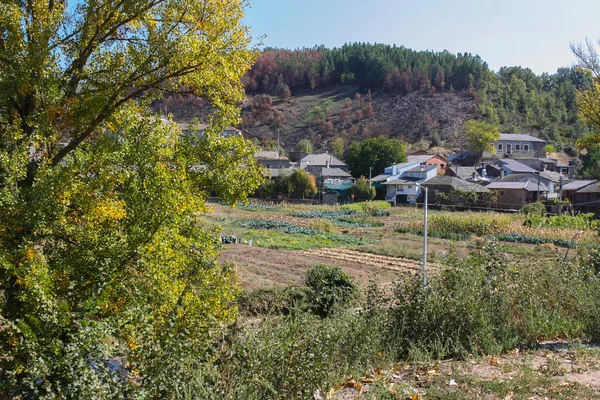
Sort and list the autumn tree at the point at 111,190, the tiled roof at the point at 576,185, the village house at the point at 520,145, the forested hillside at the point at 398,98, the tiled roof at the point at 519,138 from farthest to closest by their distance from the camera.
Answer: the forested hillside at the point at 398,98, the tiled roof at the point at 519,138, the village house at the point at 520,145, the tiled roof at the point at 576,185, the autumn tree at the point at 111,190

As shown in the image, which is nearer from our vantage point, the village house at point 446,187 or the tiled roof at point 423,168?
the village house at point 446,187

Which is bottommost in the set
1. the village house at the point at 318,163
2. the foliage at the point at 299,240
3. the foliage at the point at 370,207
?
the foliage at the point at 299,240

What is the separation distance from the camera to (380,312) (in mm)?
8195

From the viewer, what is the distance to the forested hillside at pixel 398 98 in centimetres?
10475

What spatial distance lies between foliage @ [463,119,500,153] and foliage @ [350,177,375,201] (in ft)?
88.0

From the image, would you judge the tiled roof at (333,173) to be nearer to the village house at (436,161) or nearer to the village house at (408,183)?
the village house at (408,183)

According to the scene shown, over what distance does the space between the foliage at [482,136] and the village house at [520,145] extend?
4748mm

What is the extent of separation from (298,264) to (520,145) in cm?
7455

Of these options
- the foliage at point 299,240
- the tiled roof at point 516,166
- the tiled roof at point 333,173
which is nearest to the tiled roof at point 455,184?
the tiled roof at point 333,173

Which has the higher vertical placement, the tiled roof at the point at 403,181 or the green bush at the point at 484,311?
the tiled roof at the point at 403,181

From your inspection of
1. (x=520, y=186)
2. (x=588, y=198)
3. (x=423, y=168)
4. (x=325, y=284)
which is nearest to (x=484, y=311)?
(x=325, y=284)

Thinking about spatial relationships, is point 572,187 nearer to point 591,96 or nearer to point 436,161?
point 436,161

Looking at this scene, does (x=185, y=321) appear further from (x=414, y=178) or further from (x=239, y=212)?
(x=414, y=178)

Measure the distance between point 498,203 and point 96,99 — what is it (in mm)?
52641
